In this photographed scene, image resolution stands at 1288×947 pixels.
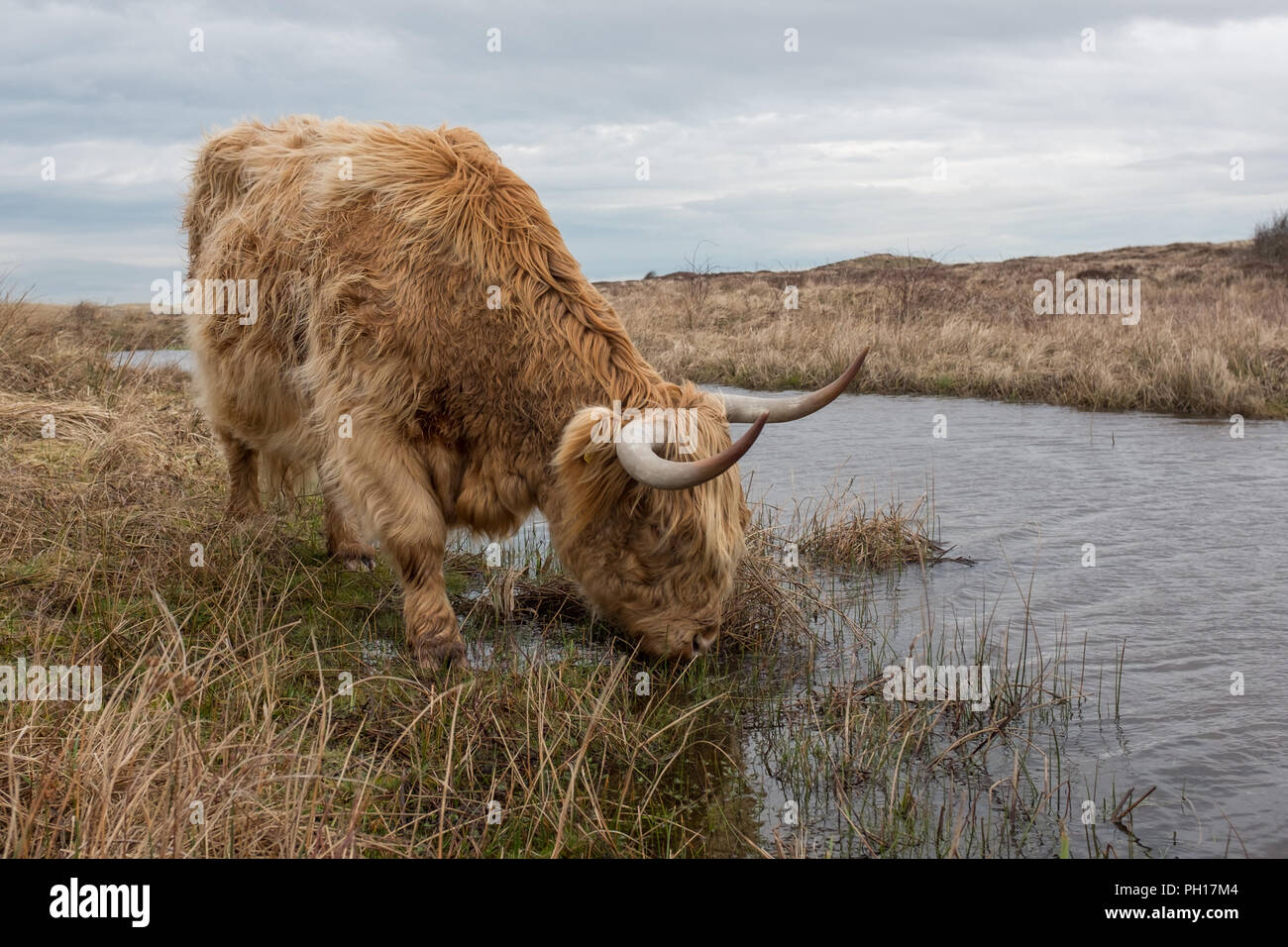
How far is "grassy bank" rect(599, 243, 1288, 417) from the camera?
34.3ft

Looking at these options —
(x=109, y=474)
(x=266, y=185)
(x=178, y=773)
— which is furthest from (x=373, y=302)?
(x=109, y=474)

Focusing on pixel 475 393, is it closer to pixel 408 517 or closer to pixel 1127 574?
pixel 408 517

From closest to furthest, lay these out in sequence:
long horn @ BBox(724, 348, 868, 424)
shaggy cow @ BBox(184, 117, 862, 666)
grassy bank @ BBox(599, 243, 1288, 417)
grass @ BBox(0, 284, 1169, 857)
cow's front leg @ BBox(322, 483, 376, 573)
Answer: grass @ BBox(0, 284, 1169, 857) → long horn @ BBox(724, 348, 868, 424) → shaggy cow @ BBox(184, 117, 862, 666) → cow's front leg @ BBox(322, 483, 376, 573) → grassy bank @ BBox(599, 243, 1288, 417)

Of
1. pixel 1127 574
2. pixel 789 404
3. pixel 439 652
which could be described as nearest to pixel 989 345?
pixel 1127 574

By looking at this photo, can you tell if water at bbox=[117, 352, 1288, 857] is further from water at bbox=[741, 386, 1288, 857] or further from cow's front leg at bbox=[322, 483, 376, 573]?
cow's front leg at bbox=[322, 483, 376, 573]

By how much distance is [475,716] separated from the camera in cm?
326

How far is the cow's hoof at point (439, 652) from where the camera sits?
12.6 feet

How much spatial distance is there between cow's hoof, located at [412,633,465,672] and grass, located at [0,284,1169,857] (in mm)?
79

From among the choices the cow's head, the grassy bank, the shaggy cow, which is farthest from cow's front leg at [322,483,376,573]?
the grassy bank

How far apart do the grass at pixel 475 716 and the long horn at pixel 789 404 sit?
3.13 ft

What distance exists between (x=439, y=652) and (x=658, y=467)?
1.18 m

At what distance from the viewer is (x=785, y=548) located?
18.1 ft
